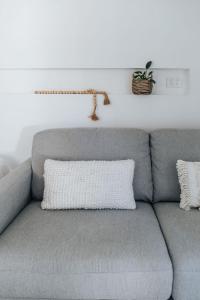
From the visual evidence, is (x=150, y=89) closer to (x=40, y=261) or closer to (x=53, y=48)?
(x=53, y=48)

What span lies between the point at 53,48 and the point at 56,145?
2.42 ft

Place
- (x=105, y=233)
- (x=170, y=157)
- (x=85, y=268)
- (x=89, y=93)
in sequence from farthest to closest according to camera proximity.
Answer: (x=89, y=93)
(x=170, y=157)
(x=105, y=233)
(x=85, y=268)

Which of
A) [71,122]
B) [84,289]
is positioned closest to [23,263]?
[84,289]

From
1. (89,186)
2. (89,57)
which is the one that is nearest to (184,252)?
(89,186)

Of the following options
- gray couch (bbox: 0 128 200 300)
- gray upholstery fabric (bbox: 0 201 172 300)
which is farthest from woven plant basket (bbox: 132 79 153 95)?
gray upholstery fabric (bbox: 0 201 172 300)

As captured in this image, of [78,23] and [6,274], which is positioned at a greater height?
[78,23]

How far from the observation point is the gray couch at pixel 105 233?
1.22 metres

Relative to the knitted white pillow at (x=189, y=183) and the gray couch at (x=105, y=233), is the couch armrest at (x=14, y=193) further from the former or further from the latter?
the knitted white pillow at (x=189, y=183)

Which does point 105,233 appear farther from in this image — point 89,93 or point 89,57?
point 89,57

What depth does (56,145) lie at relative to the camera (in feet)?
6.13

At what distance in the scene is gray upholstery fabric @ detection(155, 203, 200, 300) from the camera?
122cm

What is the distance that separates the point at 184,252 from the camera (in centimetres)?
126

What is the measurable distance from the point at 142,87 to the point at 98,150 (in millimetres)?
575

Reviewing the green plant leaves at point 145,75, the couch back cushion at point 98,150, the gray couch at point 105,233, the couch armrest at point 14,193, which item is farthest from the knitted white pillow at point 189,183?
the couch armrest at point 14,193
